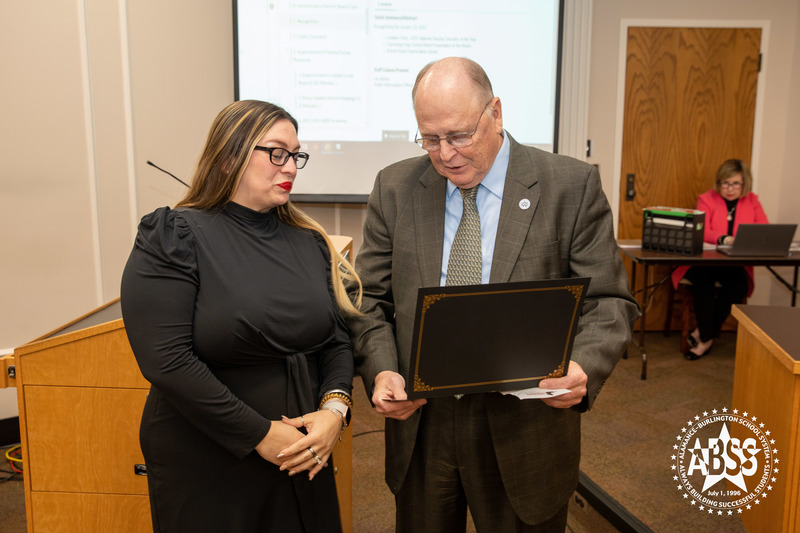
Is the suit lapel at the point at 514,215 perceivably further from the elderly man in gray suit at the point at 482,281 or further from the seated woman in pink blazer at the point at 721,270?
the seated woman in pink blazer at the point at 721,270

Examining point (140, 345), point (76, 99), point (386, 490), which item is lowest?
point (386, 490)

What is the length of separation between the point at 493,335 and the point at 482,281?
0.22m

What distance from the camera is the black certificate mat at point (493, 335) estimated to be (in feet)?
3.88

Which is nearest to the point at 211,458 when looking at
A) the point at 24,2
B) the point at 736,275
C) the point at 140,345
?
the point at 140,345

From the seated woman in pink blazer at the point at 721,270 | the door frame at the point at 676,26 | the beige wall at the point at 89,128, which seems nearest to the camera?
the beige wall at the point at 89,128

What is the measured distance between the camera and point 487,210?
4.82 feet

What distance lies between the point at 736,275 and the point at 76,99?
457 centimetres

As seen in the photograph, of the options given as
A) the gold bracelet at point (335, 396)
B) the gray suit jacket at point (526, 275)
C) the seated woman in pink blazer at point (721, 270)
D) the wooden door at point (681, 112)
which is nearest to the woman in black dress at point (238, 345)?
the gold bracelet at point (335, 396)

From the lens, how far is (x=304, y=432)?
4.61ft

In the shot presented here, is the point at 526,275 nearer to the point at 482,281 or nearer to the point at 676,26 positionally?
the point at 482,281

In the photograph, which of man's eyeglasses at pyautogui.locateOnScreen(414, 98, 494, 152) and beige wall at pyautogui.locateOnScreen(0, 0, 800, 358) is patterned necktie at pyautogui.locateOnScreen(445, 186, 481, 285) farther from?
beige wall at pyautogui.locateOnScreen(0, 0, 800, 358)

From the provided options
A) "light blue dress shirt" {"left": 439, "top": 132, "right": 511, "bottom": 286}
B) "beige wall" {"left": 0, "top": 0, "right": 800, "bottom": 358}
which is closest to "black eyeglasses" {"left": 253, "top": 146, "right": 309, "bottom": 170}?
"light blue dress shirt" {"left": 439, "top": 132, "right": 511, "bottom": 286}

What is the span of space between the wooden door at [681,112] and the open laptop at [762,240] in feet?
3.61

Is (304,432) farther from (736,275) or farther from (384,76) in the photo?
(736,275)
